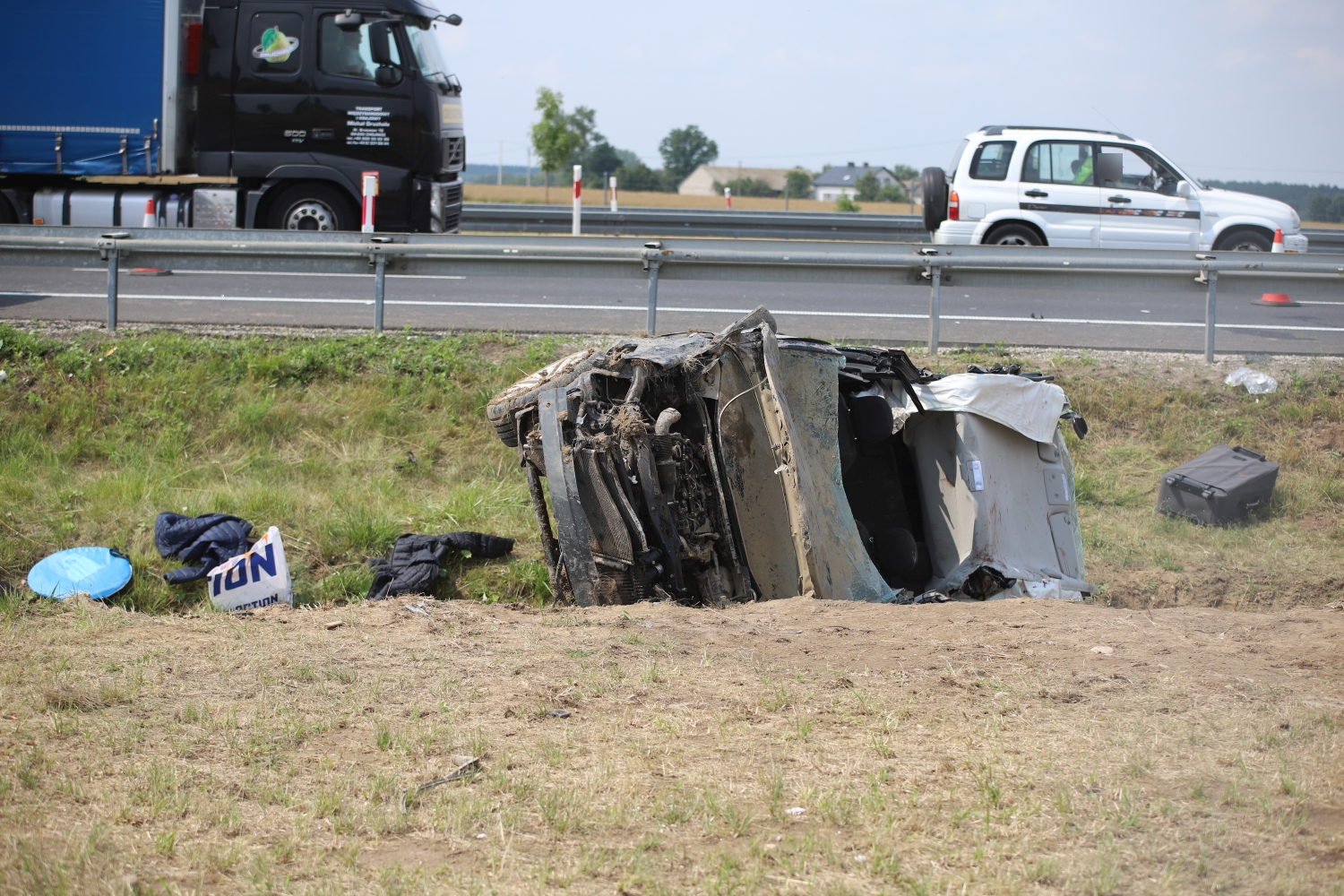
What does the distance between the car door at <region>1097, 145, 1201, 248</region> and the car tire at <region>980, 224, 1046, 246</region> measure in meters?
0.80

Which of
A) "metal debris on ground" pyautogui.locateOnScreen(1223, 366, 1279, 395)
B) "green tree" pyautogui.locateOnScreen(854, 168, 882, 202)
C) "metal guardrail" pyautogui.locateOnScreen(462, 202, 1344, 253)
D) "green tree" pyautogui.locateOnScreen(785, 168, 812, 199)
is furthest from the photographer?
"green tree" pyautogui.locateOnScreen(785, 168, 812, 199)

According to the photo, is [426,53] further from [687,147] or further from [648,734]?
[687,147]

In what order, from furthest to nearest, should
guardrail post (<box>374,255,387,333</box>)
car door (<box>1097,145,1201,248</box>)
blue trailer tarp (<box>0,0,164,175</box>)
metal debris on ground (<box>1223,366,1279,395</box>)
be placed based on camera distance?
car door (<box>1097,145,1201,248</box>) → blue trailer tarp (<box>0,0,164,175</box>) → guardrail post (<box>374,255,387,333</box>) → metal debris on ground (<box>1223,366,1279,395</box>)

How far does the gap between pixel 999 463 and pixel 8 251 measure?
26.5 feet

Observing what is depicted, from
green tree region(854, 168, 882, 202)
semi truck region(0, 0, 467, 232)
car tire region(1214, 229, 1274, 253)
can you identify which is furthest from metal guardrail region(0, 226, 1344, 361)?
green tree region(854, 168, 882, 202)

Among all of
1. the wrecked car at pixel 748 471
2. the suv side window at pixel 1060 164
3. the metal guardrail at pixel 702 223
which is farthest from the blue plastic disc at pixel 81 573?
the metal guardrail at pixel 702 223

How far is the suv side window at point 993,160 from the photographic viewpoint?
41.5 feet

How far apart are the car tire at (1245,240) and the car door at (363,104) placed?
384 inches

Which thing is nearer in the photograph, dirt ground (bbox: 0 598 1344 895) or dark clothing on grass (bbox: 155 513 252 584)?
dirt ground (bbox: 0 598 1344 895)

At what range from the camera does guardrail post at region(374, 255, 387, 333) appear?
335 inches

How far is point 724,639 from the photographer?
165 inches

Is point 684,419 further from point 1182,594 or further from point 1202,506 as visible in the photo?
point 1202,506

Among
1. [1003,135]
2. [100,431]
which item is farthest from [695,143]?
[100,431]

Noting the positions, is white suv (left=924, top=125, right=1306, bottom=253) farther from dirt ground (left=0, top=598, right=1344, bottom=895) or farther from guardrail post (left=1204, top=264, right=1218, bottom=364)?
dirt ground (left=0, top=598, right=1344, bottom=895)
